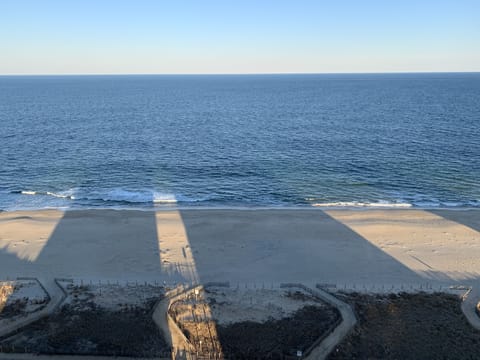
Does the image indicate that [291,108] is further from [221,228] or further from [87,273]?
[87,273]

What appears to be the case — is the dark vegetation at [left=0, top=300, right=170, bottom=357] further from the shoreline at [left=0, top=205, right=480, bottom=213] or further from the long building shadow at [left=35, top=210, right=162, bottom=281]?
the shoreline at [left=0, top=205, right=480, bottom=213]

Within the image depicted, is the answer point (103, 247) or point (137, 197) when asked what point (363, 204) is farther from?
point (103, 247)

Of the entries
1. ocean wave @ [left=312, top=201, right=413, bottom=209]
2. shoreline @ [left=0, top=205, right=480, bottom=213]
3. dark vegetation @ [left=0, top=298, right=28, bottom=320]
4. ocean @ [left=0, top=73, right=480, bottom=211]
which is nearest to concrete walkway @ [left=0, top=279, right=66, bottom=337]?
dark vegetation @ [left=0, top=298, right=28, bottom=320]

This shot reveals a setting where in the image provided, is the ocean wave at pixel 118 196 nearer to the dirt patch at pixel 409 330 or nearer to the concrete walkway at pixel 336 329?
the concrete walkway at pixel 336 329

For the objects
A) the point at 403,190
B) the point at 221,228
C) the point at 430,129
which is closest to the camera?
the point at 221,228

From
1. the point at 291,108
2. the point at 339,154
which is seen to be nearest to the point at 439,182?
the point at 339,154

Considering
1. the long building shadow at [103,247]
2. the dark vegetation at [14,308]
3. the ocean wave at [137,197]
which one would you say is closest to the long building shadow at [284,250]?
the long building shadow at [103,247]

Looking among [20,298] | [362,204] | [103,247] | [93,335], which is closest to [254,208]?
[362,204]
